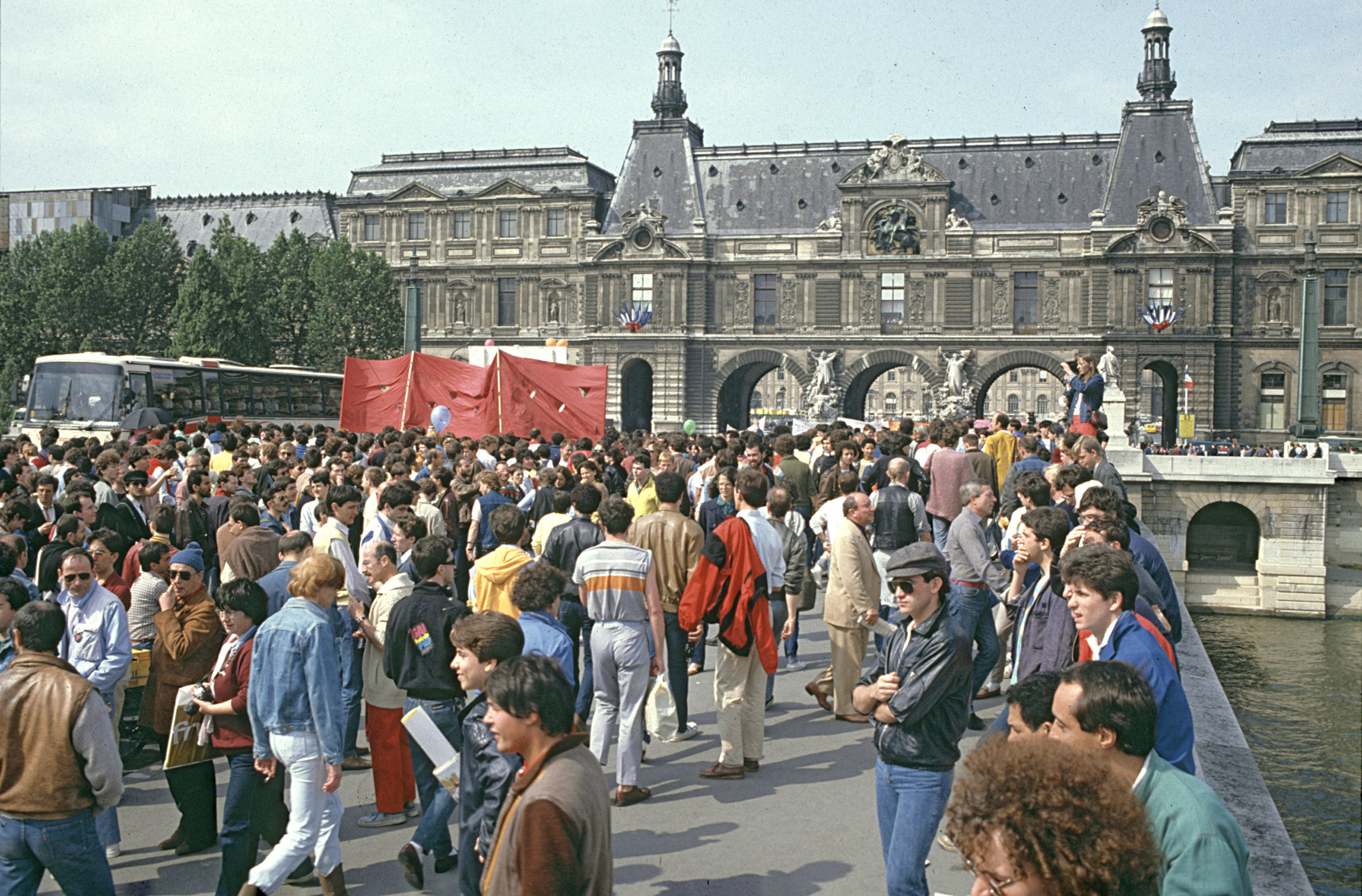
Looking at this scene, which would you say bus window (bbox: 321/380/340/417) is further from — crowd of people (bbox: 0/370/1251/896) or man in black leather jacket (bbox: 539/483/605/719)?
man in black leather jacket (bbox: 539/483/605/719)

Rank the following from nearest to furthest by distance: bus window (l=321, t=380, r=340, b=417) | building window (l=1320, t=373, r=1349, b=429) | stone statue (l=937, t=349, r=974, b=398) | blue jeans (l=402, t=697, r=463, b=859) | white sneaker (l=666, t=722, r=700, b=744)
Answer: blue jeans (l=402, t=697, r=463, b=859), white sneaker (l=666, t=722, r=700, b=744), bus window (l=321, t=380, r=340, b=417), building window (l=1320, t=373, r=1349, b=429), stone statue (l=937, t=349, r=974, b=398)

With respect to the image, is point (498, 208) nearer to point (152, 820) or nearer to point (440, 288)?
point (440, 288)

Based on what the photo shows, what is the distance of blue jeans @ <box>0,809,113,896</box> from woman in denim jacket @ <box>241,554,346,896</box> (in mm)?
702

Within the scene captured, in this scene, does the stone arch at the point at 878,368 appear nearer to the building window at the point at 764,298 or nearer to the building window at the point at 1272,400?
the building window at the point at 764,298

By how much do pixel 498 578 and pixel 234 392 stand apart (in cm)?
2381

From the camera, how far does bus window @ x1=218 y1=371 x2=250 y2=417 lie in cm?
2802

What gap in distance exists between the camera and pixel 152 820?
6.70 meters

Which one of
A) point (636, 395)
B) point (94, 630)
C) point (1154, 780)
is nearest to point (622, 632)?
point (94, 630)

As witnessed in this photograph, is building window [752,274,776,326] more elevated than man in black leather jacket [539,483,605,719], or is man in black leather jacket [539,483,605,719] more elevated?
building window [752,274,776,326]

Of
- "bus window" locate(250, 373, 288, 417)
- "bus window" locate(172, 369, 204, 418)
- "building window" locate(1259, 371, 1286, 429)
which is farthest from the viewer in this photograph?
"building window" locate(1259, 371, 1286, 429)

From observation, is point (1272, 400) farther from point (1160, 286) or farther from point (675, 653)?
point (675, 653)

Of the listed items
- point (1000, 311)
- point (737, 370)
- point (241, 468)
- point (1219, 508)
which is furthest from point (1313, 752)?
point (737, 370)

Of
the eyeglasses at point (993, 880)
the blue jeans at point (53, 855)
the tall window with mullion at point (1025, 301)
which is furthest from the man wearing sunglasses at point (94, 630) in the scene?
the tall window with mullion at point (1025, 301)

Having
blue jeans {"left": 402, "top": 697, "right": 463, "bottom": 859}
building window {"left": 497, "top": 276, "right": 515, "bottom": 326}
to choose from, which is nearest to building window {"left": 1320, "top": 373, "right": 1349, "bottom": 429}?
building window {"left": 497, "top": 276, "right": 515, "bottom": 326}
